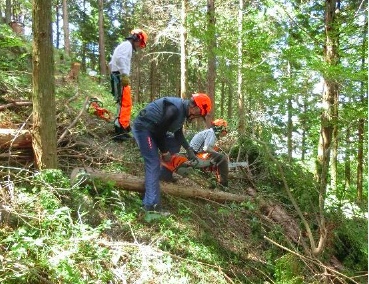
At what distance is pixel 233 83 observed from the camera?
6141mm

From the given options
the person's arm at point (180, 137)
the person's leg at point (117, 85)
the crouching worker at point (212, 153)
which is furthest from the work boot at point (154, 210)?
the person's leg at point (117, 85)

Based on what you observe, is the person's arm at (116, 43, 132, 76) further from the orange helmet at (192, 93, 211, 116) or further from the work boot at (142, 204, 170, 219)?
the work boot at (142, 204, 170, 219)

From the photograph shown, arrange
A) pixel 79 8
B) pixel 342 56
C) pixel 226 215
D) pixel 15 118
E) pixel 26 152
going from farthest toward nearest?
1. pixel 79 8
2. pixel 342 56
3. pixel 226 215
4. pixel 15 118
5. pixel 26 152

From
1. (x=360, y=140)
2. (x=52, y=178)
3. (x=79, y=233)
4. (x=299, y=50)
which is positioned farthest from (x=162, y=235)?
(x=360, y=140)

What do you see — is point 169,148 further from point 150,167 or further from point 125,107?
point 125,107

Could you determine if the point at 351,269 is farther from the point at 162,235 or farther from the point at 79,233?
the point at 79,233

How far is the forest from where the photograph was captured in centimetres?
361

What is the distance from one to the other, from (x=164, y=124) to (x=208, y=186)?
6.10ft

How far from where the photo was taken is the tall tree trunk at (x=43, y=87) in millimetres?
3744

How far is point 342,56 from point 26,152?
5.61 m

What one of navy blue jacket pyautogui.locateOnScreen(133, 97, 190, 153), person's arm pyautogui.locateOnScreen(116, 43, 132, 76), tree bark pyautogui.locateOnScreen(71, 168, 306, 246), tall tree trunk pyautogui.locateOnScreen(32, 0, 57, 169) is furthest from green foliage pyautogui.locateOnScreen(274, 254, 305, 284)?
person's arm pyautogui.locateOnScreen(116, 43, 132, 76)

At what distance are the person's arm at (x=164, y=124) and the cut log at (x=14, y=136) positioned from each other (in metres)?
1.75

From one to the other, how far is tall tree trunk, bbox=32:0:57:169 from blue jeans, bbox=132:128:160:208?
1241 millimetres

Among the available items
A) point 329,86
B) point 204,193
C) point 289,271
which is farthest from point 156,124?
point 329,86
